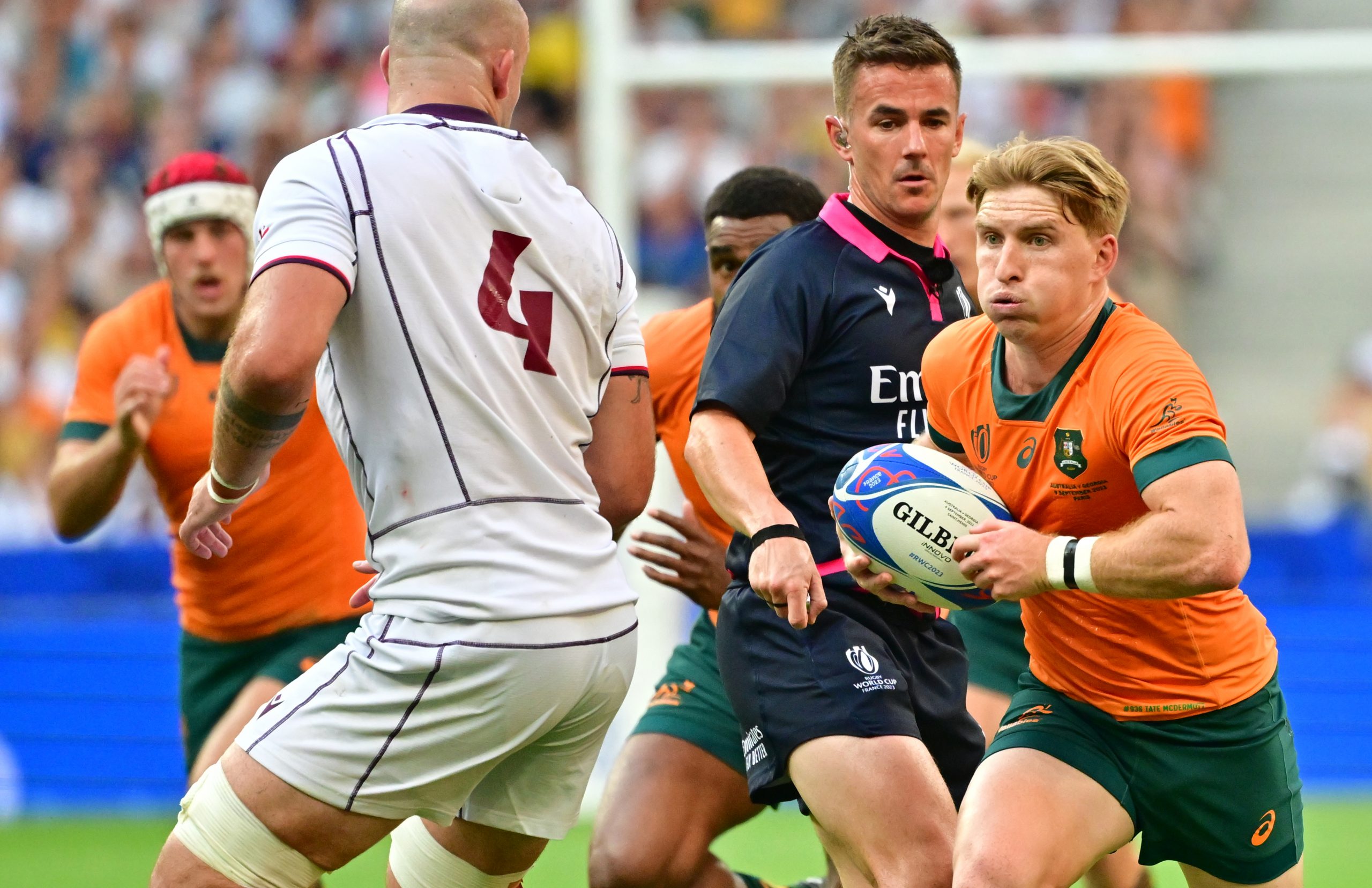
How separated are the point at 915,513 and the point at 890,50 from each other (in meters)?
1.27

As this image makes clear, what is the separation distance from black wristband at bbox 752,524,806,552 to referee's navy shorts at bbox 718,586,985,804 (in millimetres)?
368

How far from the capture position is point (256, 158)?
13656 millimetres

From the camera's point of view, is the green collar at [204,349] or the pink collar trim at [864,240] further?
the green collar at [204,349]

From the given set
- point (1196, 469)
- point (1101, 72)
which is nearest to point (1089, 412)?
point (1196, 469)

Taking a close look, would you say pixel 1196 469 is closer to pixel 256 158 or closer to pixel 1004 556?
pixel 1004 556

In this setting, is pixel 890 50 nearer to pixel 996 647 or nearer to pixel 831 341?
pixel 831 341

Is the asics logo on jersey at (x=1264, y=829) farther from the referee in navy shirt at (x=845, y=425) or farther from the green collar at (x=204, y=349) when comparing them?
the green collar at (x=204, y=349)

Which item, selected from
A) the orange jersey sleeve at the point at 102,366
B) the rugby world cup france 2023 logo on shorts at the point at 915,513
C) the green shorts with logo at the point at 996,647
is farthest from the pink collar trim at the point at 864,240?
the orange jersey sleeve at the point at 102,366

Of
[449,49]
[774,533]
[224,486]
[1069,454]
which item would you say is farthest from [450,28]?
[1069,454]

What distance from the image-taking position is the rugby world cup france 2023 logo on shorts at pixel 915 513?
12.8 feet

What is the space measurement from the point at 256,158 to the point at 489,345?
1083cm

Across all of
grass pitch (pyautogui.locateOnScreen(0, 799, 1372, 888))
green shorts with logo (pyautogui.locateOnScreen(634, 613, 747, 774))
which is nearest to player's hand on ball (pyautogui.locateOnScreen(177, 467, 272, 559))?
green shorts with logo (pyautogui.locateOnScreen(634, 613, 747, 774))

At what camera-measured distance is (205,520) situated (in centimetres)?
371

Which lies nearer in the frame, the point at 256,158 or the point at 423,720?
the point at 423,720
